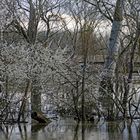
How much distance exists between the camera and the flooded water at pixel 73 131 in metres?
12.9

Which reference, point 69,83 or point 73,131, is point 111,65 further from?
point 73,131

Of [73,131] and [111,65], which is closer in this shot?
[73,131]

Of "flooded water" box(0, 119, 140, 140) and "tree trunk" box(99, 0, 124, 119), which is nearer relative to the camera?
"flooded water" box(0, 119, 140, 140)

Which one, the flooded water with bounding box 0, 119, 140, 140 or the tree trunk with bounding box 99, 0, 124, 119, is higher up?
the tree trunk with bounding box 99, 0, 124, 119

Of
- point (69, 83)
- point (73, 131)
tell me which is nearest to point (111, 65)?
point (69, 83)

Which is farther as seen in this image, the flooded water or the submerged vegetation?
the submerged vegetation

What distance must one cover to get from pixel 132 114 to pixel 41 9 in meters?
8.56

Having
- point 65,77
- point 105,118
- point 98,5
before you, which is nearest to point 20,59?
point 65,77

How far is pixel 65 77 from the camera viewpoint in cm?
1700

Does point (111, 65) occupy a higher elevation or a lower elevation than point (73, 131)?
higher

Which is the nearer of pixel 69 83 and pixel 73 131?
pixel 73 131

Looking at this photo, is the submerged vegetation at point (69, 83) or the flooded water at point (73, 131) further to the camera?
the submerged vegetation at point (69, 83)

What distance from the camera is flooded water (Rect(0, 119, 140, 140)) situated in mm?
12938

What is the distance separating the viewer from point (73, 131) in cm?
1414
